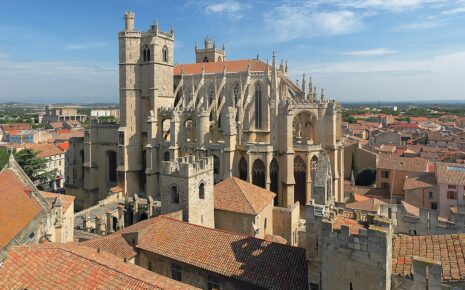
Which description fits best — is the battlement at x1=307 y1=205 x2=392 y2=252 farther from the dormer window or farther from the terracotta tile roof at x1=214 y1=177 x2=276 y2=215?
the dormer window

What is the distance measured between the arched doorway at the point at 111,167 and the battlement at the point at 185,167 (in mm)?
26554

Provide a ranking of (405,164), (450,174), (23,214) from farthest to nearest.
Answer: (405,164) < (450,174) < (23,214)

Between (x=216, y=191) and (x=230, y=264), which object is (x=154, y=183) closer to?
(x=216, y=191)

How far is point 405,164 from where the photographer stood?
49531 millimetres

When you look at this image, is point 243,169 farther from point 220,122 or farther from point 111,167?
point 111,167

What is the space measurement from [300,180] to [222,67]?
69.1ft

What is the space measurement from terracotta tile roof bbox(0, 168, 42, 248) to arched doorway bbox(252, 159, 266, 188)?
73.2 feet

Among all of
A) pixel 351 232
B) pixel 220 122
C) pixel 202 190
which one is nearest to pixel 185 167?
pixel 202 190

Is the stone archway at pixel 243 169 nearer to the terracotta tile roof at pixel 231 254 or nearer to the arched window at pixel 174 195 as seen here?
the arched window at pixel 174 195

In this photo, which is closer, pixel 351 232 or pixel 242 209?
pixel 351 232

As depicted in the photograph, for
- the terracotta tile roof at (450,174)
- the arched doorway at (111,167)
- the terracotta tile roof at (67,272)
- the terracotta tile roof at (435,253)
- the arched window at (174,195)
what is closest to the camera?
the terracotta tile roof at (435,253)

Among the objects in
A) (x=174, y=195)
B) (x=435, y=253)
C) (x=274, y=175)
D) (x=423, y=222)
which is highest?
(x=435, y=253)

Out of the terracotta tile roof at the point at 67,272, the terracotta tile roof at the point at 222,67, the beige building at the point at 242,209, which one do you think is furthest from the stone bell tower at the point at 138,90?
the terracotta tile roof at the point at 67,272

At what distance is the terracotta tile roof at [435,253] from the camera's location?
35.3 feet
